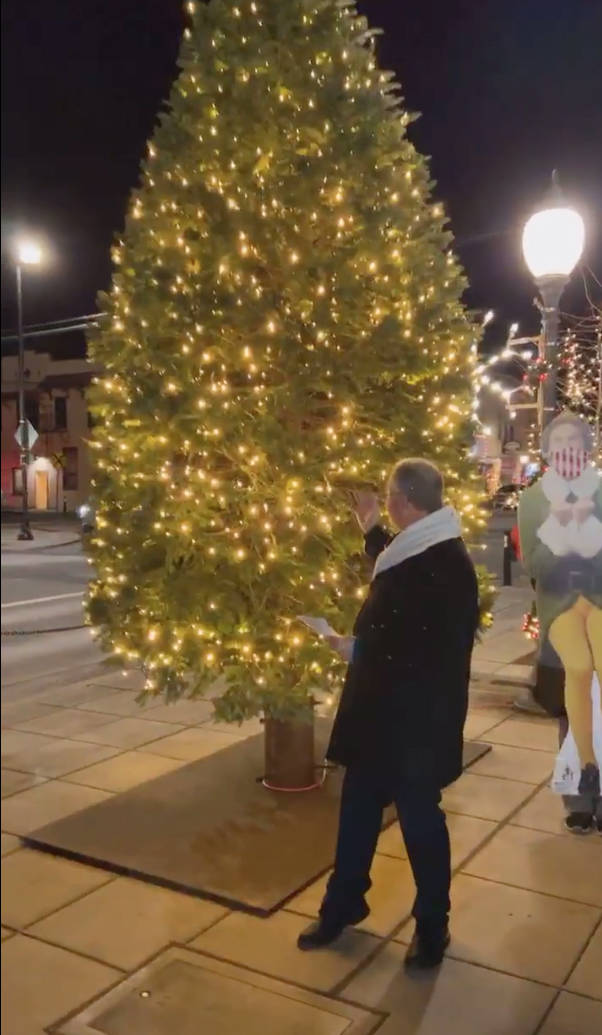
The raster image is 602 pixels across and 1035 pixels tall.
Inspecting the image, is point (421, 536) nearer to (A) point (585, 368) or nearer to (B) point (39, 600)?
(A) point (585, 368)

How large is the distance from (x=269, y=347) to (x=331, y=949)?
8.39ft

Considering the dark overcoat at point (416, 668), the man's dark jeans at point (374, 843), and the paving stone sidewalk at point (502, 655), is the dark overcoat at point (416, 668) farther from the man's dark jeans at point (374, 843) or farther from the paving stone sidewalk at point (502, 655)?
the paving stone sidewalk at point (502, 655)

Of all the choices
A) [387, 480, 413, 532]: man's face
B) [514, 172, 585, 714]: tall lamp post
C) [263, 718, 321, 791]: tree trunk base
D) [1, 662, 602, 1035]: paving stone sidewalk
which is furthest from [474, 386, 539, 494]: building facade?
[263, 718, 321, 791]: tree trunk base

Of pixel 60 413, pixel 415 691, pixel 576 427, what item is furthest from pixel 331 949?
pixel 60 413

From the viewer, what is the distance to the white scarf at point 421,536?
3305 millimetres

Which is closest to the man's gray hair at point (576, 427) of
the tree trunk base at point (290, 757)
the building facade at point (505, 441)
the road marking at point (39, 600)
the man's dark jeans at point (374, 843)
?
the building facade at point (505, 441)

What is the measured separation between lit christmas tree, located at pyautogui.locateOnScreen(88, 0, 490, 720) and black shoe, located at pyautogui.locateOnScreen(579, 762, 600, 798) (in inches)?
53.4

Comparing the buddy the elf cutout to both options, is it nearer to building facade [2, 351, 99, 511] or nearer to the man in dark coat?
the man in dark coat

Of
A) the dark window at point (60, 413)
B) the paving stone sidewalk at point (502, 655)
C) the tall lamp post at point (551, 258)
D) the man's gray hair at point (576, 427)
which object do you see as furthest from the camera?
the paving stone sidewalk at point (502, 655)

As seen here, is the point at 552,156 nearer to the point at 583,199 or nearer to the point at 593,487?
the point at 583,199

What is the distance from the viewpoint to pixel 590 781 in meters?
3.47

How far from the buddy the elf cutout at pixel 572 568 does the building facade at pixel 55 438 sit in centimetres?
230

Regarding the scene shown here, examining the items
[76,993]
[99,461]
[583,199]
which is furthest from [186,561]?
[583,199]

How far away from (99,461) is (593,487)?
2.53m
